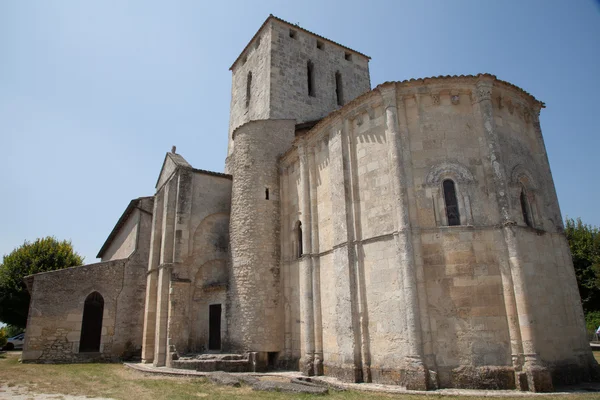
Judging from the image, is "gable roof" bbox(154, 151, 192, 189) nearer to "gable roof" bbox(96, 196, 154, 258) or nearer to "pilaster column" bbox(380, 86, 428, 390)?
"gable roof" bbox(96, 196, 154, 258)

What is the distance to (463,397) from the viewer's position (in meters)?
8.38

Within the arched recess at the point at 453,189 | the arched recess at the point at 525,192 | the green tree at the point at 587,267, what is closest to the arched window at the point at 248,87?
the arched recess at the point at 453,189

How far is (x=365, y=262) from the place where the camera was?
1151cm

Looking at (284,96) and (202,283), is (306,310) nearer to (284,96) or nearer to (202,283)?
(202,283)

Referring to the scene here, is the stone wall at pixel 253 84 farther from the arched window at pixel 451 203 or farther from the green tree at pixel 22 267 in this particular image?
the green tree at pixel 22 267

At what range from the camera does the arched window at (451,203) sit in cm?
1075

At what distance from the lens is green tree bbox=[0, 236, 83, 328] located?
986 inches

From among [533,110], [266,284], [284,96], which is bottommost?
[266,284]

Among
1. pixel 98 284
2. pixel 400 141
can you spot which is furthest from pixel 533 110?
pixel 98 284

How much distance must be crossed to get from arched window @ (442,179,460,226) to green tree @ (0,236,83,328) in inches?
997

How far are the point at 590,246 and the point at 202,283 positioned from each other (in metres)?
24.0

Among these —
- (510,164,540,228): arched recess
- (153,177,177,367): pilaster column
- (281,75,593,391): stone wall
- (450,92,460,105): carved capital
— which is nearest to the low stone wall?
(153,177,177,367): pilaster column

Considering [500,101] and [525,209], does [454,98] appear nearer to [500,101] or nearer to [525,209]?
[500,101]

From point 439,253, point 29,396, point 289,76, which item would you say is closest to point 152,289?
point 29,396
